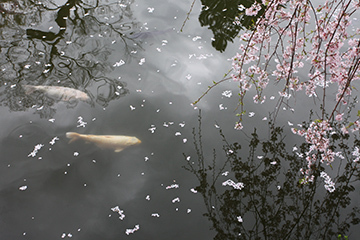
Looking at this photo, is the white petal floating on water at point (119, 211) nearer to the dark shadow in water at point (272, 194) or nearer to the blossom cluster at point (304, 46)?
the dark shadow in water at point (272, 194)

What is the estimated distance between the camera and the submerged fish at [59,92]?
14.4ft

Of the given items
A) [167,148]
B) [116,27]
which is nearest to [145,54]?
[116,27]

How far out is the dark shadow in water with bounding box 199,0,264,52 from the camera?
5.51 metres

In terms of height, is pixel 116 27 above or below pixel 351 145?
above

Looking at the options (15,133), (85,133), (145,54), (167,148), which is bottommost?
(15,133)

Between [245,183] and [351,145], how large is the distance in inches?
56.3

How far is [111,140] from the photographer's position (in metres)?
3.71

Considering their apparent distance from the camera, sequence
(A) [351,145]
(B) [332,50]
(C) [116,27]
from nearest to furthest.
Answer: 1. (B) [332,50]
2. (A) [351,145]
3. (C) [116,27]

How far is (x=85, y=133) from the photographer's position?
3.87m

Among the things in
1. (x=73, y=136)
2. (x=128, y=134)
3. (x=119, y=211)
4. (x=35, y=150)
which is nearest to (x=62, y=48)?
(x=73, y=136)

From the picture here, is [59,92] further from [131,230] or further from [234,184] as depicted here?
[234,184]

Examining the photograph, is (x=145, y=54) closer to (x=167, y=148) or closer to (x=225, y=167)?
(x=167, y=148)

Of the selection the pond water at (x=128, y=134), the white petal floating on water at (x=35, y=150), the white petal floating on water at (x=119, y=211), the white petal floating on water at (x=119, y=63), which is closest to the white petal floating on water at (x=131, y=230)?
the pond water at (x=128, y=134)

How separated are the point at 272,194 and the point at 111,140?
6.34ft
